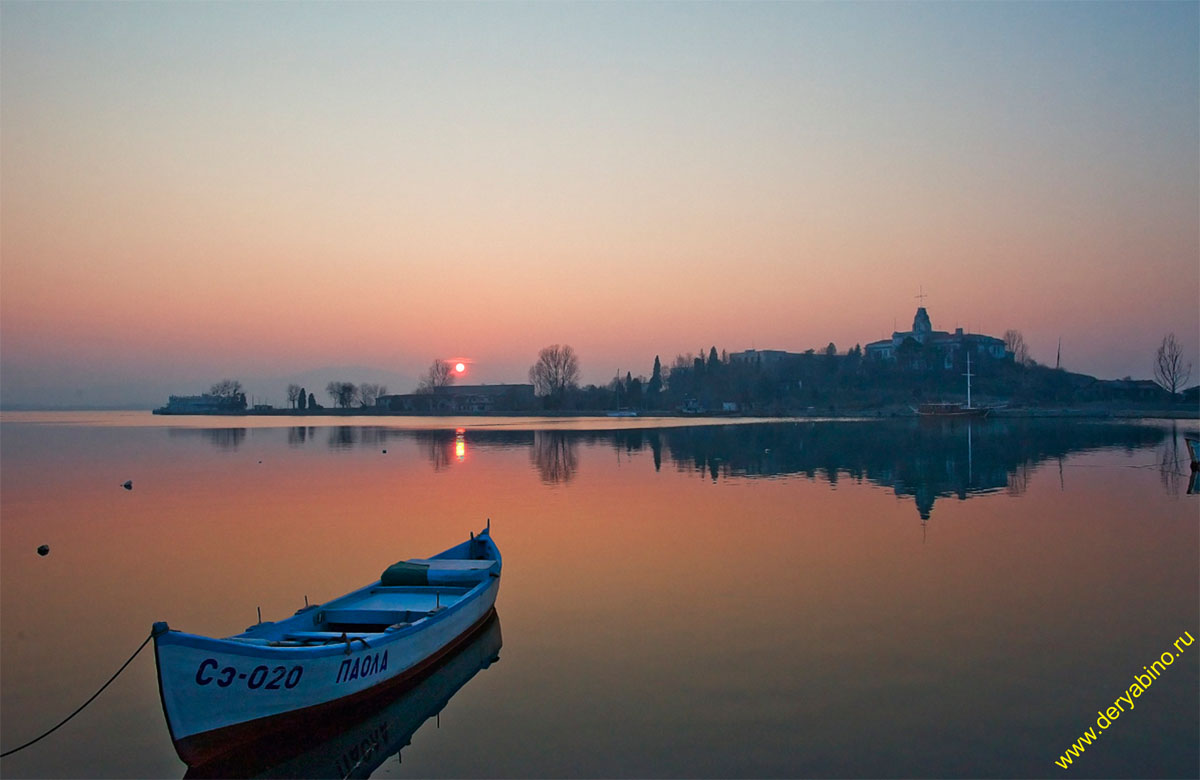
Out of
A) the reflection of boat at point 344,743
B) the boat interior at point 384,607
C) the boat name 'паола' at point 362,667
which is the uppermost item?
the boat interior at point 384,607

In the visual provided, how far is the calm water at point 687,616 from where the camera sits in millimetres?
10781

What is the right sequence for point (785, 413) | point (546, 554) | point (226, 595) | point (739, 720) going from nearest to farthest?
1. point (739, 720)
2. point (226, 595)
3. point (546, 554)
4. point (785, 413)

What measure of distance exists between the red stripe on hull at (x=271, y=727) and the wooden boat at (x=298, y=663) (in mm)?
13

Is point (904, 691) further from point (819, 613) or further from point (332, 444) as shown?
point (332, 444)

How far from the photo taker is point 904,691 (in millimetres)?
12320

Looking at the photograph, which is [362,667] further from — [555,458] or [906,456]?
[906,456]

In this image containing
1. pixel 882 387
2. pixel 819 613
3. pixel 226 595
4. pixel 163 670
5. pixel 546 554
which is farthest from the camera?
pixel 882 387

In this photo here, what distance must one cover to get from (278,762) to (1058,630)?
45.5 ft

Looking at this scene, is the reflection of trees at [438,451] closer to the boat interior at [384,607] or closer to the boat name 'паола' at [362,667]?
the boat interior at [384,607]

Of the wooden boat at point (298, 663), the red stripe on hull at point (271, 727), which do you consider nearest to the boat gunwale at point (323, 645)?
the wooden boat at point (298, 663)

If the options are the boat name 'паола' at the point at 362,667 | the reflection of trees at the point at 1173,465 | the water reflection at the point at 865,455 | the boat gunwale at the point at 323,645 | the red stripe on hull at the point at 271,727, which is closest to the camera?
the boat gunwale at the point at 323,645

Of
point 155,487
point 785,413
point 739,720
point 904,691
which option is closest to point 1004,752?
point 904,691

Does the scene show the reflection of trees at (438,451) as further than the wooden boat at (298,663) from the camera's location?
Yes

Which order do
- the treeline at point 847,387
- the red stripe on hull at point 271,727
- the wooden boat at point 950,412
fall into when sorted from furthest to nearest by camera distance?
the treeline at point 847,387
the wooden boat at point 950,412
the red stripe on hull at point 271,727
